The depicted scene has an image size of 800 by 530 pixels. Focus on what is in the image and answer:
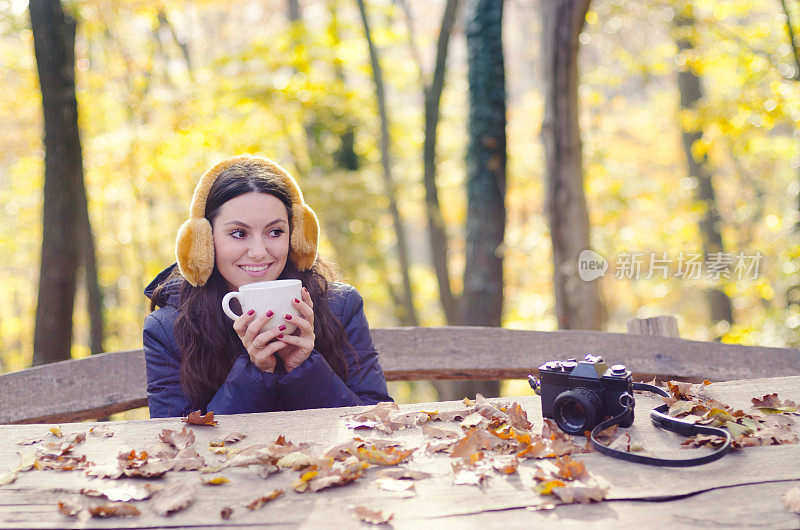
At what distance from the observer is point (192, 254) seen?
2.22 meters

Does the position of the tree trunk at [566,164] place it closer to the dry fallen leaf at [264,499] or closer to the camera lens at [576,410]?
the camera lens at [576,410]

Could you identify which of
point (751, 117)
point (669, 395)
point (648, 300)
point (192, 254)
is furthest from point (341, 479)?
Answer: point (648, 300)

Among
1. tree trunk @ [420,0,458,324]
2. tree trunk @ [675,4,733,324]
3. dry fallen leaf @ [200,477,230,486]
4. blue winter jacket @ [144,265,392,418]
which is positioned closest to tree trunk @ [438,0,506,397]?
tree trunk @ [420,0,458,324]

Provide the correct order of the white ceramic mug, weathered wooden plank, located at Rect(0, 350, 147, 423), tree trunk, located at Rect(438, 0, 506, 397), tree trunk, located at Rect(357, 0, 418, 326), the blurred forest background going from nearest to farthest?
the white ceramic mug → weathered wooden plank, located at Rect(0, 350, 147, 423) → tree trunk, located at Rect(438, 0, 506, 397) → the blurred forest background → tree trunk, located at Rect(357, 0, 418, 326)

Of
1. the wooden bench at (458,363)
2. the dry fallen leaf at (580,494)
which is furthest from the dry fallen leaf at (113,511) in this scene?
the wooden bench at (458,363)

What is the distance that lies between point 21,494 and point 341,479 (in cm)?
64

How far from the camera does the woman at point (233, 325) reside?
2.12 metres

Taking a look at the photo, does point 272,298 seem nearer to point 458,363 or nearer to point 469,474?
point 469,474

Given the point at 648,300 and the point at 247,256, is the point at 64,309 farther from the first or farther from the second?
the point at 648,300

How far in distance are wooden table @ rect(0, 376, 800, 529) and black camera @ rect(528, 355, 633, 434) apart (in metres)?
0.09

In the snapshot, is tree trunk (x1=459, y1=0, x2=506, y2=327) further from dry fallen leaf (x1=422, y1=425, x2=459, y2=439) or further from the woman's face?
dry fallen leaf (x1=422, y1=425, x2=459, y2=439)

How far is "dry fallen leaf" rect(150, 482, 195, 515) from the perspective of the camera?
128cm

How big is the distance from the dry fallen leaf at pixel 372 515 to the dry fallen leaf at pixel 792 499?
2.23ft

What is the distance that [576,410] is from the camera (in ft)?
5.37
